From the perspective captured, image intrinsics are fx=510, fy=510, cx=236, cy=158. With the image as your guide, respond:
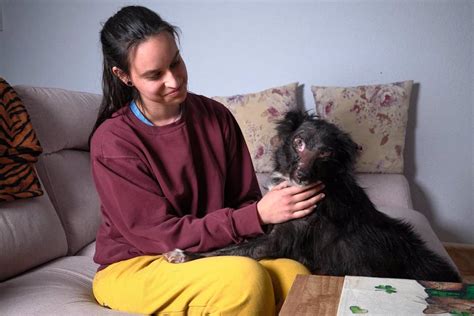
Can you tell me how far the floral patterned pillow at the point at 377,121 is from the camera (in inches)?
114

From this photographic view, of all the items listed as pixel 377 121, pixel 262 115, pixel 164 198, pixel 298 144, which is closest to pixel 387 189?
pixel 377 121

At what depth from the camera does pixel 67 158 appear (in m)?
2.30

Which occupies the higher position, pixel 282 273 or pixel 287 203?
pixel 287 203

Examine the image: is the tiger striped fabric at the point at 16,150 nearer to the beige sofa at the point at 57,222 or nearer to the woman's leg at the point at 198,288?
the beige sofa at the point at 57,222

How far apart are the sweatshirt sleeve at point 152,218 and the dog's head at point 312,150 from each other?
182 millimetres

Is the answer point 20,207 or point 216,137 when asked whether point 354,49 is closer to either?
→ point 216,137

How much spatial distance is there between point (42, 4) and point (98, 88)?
66cm

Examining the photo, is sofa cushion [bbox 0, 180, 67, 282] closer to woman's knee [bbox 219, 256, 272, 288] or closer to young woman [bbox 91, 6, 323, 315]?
young woman [bbox 91, 6, 323, 315]

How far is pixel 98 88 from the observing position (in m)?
3.46

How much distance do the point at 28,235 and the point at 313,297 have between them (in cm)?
119

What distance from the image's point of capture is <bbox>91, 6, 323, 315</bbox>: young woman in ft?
4.38

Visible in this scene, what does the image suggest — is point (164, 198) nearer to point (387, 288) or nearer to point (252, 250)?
point (252, 250)

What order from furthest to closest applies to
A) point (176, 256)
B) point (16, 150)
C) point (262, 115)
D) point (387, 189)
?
point (262, 115)
point (387, 189)
point (16, 150)
point (176, 256)

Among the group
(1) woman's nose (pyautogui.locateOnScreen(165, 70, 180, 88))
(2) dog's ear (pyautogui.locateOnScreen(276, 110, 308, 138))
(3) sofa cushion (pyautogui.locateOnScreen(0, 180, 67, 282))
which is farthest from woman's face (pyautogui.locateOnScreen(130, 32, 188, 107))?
(3) sofa cushion (pyautogui.locateOnScreen(0, 180, 67, 282))
